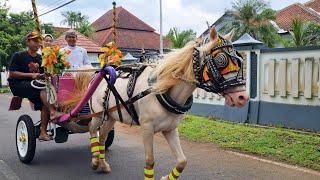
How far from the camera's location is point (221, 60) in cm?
367

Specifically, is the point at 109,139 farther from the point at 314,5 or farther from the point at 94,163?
the point at 314,5

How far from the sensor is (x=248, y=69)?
9.35 metres

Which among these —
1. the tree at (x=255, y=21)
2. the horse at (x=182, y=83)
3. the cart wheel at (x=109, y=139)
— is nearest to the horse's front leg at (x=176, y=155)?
the horse at (x=182, y=83)

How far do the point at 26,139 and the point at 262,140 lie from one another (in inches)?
158

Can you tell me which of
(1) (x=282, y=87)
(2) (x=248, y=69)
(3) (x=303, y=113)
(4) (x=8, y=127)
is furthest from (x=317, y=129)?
(4) (x=8, y=127)

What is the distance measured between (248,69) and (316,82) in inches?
70.7

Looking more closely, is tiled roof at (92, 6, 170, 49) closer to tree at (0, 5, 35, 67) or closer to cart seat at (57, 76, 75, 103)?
tree at (0, 5, 35, 67)

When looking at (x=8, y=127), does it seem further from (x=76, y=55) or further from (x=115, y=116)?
(x=115, y=116)

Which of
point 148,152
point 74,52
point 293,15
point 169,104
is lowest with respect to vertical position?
point 148,152

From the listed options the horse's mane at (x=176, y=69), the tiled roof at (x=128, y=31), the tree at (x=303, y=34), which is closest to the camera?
the horse's mane at (x=176, y=69)

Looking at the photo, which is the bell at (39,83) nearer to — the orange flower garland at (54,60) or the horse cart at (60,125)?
the horse cart at (60,125)

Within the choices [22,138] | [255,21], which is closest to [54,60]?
[22,138]

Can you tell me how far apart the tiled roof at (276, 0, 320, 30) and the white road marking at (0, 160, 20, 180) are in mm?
29655

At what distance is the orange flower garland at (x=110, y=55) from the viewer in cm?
525
